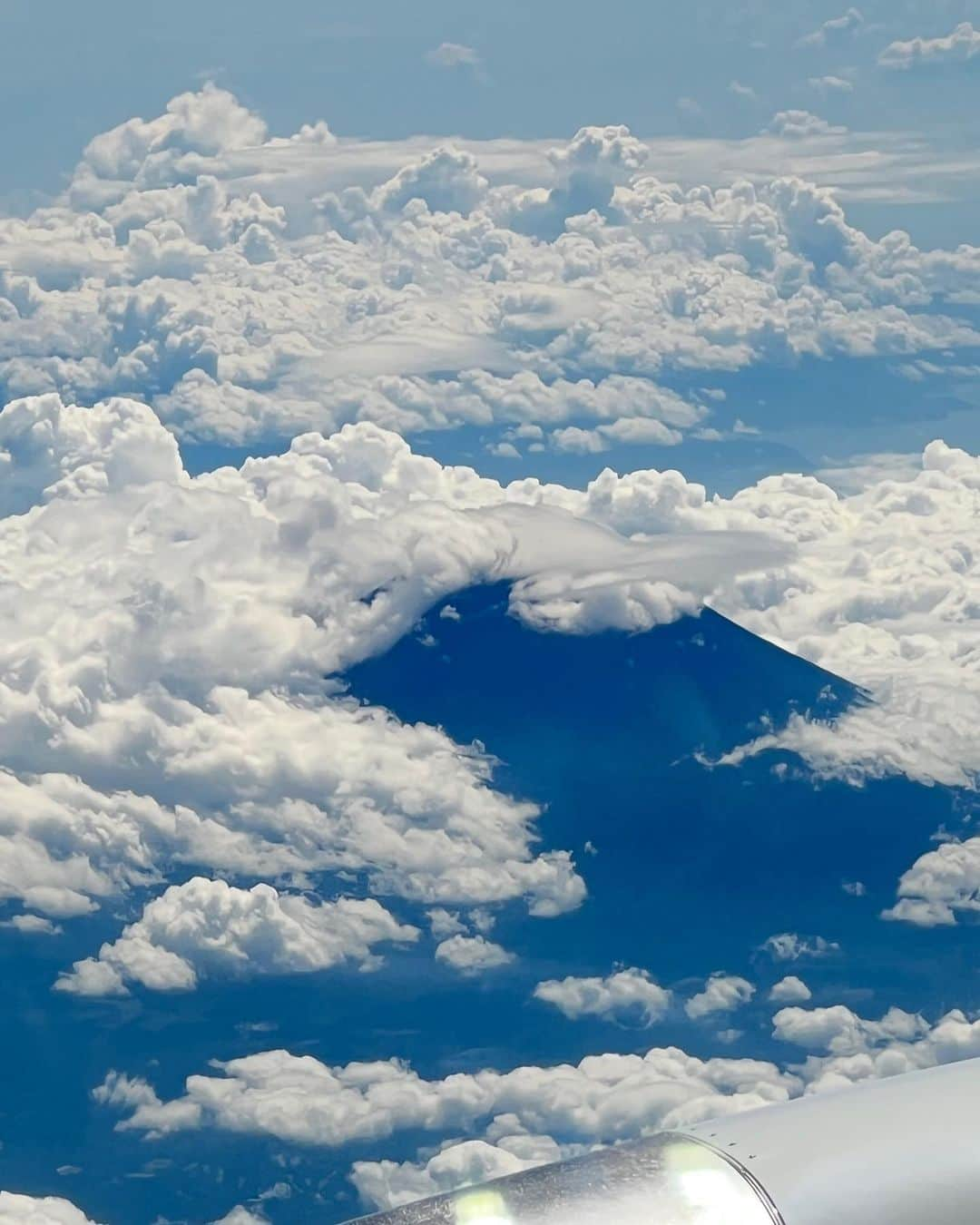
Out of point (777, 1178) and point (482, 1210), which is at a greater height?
point (482, 1210)

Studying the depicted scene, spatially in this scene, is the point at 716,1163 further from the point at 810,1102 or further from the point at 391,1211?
the point at 391,1211

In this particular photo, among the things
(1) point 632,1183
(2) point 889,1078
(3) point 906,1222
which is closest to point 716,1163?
(1) point 632,1183

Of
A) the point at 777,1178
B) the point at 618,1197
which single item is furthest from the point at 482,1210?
the point at 777,1178

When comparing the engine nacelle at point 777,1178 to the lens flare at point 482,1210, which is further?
the lens flare at point 482,1210

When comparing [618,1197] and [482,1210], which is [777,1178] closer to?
[618,1197]

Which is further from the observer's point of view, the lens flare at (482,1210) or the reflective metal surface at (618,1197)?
the lens flare at (482,1210)
